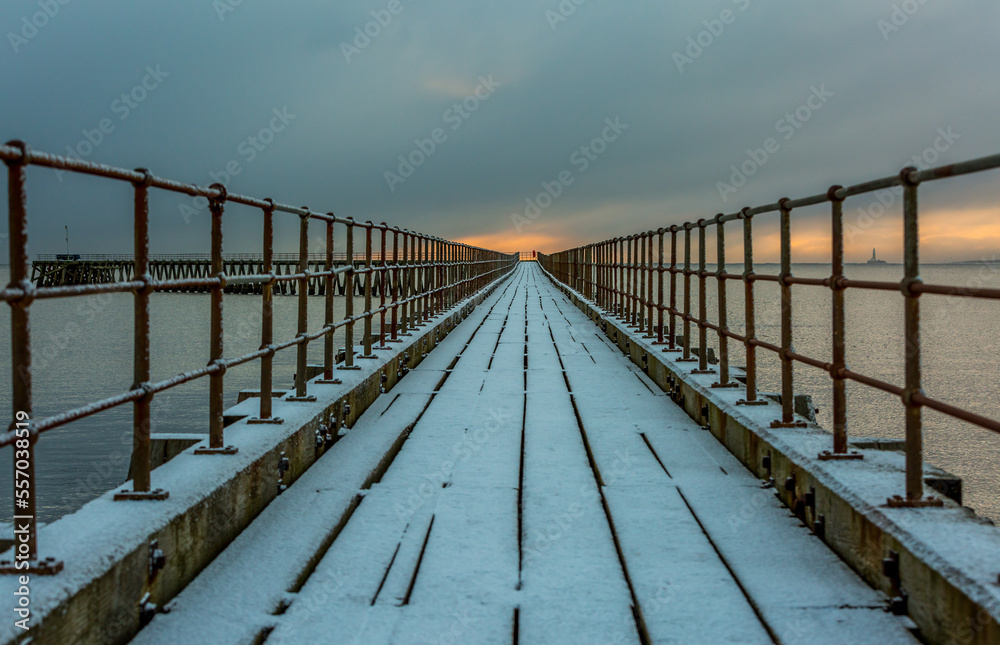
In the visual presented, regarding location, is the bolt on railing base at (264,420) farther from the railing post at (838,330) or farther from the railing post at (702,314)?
the railing post at (702,314)

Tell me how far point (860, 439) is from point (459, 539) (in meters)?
2.29

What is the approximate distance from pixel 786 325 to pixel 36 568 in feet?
10.7

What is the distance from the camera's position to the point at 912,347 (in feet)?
8.37

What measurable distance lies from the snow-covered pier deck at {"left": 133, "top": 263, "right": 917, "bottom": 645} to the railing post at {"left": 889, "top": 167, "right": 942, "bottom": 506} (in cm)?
36

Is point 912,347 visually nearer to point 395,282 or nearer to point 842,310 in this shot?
point 842,310

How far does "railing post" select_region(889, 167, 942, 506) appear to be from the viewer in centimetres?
254

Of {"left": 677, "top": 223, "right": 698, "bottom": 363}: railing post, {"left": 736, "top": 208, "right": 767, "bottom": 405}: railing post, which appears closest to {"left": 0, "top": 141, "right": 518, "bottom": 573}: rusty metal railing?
{"left": 736, "top": 208, "right": 767, "bottom": 405}: railing post

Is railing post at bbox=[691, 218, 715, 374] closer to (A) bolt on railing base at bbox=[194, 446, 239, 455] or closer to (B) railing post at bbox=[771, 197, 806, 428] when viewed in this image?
(B) railing post at bbox=[771, 197, 806, 428]

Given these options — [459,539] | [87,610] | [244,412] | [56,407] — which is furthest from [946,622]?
[56,407]

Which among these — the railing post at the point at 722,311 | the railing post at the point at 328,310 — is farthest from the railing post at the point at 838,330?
the railing post at the point at 328,310

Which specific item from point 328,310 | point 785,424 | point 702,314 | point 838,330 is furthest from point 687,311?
point 838,330

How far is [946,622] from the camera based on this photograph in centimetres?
206

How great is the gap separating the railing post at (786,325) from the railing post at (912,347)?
111 centimetres

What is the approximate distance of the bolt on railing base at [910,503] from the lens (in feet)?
8.39
